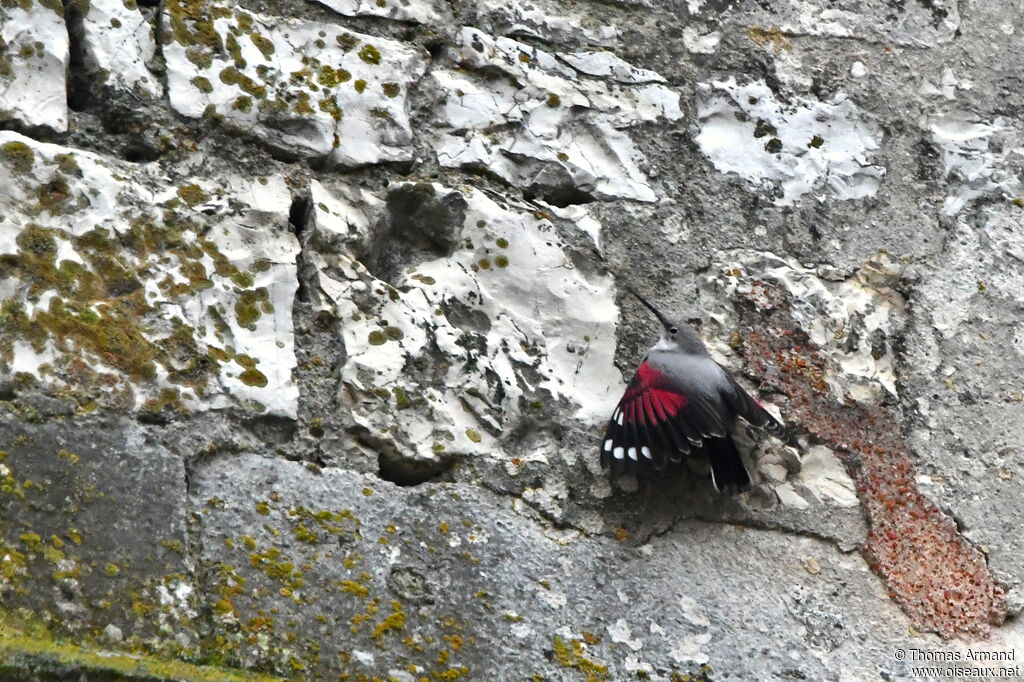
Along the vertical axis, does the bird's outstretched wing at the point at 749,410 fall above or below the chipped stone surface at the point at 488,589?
above

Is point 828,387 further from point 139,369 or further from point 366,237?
point 139,369

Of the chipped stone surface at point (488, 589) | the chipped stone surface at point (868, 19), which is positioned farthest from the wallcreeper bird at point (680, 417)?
the chipped stone surface at point (868, 19)

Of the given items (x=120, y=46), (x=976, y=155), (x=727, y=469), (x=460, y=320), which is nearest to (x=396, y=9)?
(x=120, y=46)

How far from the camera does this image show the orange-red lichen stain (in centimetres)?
214

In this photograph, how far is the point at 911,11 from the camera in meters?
2.72

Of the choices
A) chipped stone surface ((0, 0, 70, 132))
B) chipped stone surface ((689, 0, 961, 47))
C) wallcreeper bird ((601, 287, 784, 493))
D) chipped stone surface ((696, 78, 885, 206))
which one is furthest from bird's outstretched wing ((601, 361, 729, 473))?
chipped stone surface ((0, 0, 70, 132))

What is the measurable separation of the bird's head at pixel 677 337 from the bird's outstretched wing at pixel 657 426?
8 cm

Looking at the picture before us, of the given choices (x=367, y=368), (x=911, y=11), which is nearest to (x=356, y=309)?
(x=367, y=368)

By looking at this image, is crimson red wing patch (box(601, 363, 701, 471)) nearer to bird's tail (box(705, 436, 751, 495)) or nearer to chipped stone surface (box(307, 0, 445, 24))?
bird's tail (box(705, 436, 751, 495))

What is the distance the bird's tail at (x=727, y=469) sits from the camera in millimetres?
2113

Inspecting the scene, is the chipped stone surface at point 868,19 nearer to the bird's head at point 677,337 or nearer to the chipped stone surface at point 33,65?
the bird's head at point 677,337

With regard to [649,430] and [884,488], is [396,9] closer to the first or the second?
[649,430]

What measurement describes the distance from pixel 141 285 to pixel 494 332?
60 centimetres

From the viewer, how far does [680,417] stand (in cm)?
210
